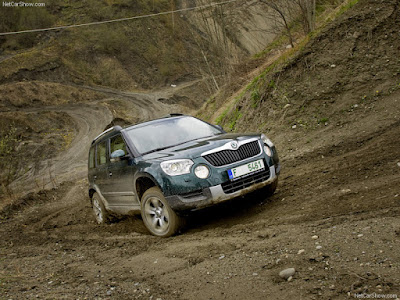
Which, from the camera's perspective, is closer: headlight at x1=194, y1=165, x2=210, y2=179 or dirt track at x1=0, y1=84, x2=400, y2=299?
dirt track at x1=0, y1=84, x2=400, y2=299

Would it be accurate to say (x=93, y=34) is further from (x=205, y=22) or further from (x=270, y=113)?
(x=270, y=113)

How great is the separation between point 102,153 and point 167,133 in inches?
61.4

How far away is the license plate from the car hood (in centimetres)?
42

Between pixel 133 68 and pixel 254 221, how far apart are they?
4863 cm

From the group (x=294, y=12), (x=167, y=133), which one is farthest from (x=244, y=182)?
(x=294, y=12)

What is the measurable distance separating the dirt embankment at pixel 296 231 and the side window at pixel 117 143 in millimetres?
1427

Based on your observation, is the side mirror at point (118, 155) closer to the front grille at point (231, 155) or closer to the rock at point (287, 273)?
the front grille at point (231, 155)

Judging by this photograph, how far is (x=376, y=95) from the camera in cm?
1010

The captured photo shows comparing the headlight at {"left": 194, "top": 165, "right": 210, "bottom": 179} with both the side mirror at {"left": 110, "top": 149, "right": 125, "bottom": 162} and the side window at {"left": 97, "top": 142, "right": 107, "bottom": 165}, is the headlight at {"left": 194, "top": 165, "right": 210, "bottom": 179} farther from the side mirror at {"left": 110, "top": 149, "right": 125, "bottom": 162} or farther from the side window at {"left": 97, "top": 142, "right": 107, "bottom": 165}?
the side window at {"left": 97, "top": 142, "right": 107, "bottom": 165}

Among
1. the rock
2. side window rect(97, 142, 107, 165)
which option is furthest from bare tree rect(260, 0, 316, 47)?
the rock

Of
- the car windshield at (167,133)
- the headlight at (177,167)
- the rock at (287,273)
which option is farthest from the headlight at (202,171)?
the rock at (287,273)

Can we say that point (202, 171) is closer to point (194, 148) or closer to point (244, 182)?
point (194, 148)

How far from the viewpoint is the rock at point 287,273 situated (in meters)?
3.64

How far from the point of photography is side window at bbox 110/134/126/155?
23.0 feet
